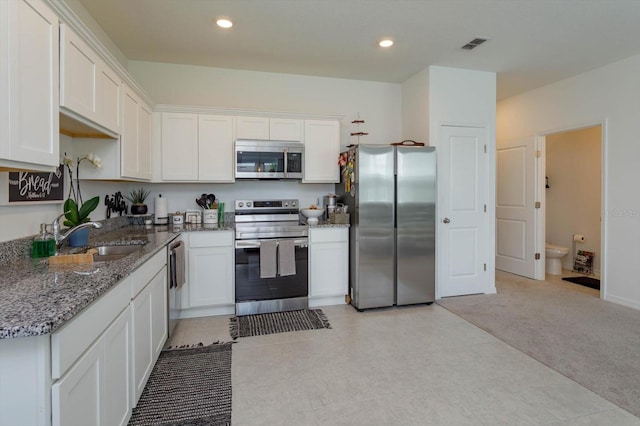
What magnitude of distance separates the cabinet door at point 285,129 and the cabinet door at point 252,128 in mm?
67

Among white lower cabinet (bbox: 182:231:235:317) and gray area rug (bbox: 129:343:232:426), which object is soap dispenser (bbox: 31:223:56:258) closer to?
gray area rug (bbox: 129:343:232:426)

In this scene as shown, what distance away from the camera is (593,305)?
3.70m

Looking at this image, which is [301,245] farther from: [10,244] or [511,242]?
[511,242]

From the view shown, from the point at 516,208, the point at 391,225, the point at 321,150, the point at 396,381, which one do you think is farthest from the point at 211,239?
the point at 516,208

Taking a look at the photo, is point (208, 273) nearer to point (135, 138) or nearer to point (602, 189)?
point (135, 138)

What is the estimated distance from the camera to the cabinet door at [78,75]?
1.73m

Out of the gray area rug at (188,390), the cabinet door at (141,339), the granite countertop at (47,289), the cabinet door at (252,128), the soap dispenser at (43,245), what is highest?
the cabinet door at (252,128)

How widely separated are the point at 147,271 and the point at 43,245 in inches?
22.5

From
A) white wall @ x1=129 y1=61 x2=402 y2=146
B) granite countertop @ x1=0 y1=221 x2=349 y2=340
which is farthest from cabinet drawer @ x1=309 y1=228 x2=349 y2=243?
granite countertop @ x1=0 y1=221 x2=349 y2=340

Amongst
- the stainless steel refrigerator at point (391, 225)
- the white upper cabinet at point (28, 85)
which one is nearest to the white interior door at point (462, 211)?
the stainless steel refrigerator at point (391, 225)

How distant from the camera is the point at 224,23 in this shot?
2.90 m

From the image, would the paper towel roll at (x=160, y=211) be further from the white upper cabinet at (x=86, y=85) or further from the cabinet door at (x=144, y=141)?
the white upper cabinet at (x=86, y=85)

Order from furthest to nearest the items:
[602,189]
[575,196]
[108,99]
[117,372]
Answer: [575,196] → [602,189] → [108,99] → [117,372]

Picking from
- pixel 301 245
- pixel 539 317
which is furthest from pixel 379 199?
pixel 539 317
